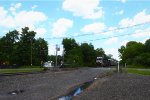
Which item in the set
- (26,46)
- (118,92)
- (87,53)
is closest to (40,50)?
(26,46)

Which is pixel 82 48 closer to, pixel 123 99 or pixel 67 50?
pixel 67 50

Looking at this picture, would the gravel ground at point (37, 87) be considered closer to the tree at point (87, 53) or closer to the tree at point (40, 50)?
the tree at point (40, 50)

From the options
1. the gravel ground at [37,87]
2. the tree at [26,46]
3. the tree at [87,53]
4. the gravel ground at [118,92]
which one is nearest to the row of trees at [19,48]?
the tree at [26,46]

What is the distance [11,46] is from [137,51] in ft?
194

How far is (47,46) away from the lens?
152500 mm

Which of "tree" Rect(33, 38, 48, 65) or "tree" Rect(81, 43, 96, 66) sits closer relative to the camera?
"tree" Rect(33, 38, 48, 65)

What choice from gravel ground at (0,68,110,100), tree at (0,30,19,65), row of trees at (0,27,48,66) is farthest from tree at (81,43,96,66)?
gravel ground at (0,68,110,100)

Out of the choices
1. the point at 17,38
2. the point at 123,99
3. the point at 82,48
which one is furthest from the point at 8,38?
the point at 123,99

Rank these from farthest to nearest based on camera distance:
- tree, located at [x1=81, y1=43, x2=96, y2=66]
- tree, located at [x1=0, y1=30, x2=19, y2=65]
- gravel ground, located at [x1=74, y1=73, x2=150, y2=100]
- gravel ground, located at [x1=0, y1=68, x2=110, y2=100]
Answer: tree, located at [x1=81, y1=43, x2=96, y2=66], tree, located at [x1=0, y1=30, x2=19, y2=65], gravel ground, located at [x1=0, y1=68, x2=110, y2=100], gravel ground, located at [x1=74, y1=73, x2=150, y2=100]

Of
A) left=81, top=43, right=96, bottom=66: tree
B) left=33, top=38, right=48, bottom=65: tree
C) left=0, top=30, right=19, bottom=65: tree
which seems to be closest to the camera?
left=0, top=30, right=19, bottom=65: tree

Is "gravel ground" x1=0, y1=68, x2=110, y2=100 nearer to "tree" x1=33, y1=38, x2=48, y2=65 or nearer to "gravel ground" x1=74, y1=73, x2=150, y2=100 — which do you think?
"gravel ground" x1=74, y1=73, x2=150, y2=100

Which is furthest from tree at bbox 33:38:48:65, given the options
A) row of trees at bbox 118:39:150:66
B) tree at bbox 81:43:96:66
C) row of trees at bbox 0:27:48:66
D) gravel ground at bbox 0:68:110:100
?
gravel ground at bbox 0:68:110:100

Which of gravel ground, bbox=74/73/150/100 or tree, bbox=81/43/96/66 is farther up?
tree, bbox=81/43/96/66

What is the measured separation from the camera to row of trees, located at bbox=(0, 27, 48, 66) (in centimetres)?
12988
